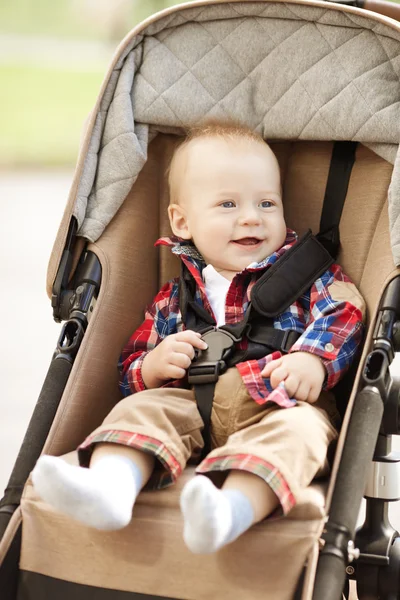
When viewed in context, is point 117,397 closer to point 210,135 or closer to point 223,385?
point 223,385

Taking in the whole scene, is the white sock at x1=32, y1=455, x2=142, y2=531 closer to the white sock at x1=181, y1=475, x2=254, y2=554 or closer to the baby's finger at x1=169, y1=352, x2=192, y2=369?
the white sock at x1=181, y1=475, x2=254, y2=554

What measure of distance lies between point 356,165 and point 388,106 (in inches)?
6.5

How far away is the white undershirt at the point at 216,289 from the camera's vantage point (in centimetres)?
168

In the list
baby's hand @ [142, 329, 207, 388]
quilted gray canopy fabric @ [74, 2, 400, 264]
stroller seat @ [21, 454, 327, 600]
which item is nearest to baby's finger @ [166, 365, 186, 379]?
baby's hand @ [142, 329, 207, 388]

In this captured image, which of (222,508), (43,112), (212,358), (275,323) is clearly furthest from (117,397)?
(43,112)

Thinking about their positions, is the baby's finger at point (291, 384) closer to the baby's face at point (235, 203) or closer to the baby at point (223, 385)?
the baby at point (223, 385)

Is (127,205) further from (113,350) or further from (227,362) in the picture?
(227,362)

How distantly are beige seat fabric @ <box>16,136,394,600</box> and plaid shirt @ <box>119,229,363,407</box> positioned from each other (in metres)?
0.04

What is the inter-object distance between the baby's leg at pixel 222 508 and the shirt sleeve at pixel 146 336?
447 millimetres

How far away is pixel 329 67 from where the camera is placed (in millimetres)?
1743

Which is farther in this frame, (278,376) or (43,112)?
(43,112)

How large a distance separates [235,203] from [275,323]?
0.86ft

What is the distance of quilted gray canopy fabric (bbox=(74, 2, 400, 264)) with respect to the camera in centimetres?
171

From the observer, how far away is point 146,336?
1.72m
